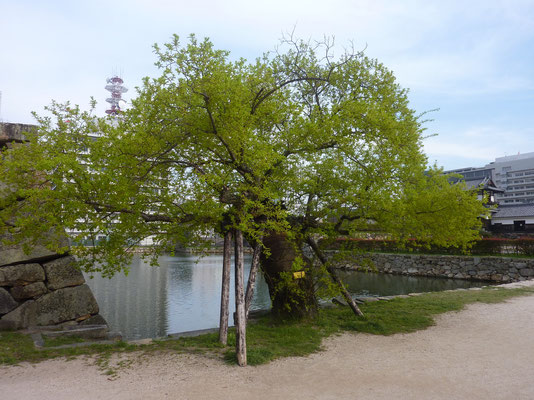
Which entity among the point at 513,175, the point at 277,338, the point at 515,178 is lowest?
the point at 277,338

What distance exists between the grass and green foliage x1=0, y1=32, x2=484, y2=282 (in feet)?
5.77

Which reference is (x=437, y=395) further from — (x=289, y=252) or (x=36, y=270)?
(x=36, y=270)

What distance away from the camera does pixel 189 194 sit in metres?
7.25

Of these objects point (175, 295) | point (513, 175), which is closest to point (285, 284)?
point (175, 295)

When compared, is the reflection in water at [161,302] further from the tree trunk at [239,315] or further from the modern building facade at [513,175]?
the modern building facade at [513,175]

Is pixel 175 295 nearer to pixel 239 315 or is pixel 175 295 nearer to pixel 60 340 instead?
pixel 60 340

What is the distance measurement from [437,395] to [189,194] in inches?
204

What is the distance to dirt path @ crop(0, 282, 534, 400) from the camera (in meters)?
5.03

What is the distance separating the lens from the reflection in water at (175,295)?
40.1 ft

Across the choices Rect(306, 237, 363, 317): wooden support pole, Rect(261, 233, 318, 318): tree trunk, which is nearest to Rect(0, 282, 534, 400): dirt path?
Rect(261, 233, 318, 318): tree trunk

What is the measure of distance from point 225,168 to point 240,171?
39cm

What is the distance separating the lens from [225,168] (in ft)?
24.6

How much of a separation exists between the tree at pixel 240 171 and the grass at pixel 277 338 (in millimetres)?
770

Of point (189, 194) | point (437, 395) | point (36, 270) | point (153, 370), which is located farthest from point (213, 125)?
point (36, 270)
